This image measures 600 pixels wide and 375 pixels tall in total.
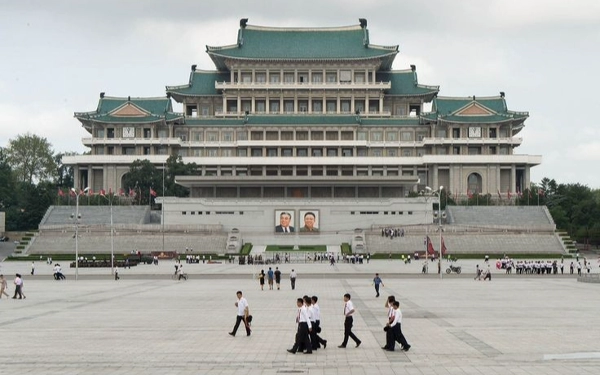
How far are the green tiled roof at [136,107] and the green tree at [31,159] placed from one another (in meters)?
13.7

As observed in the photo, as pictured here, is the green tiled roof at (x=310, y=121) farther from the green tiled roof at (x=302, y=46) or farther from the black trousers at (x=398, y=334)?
the black trousers at (x=398, y=334)

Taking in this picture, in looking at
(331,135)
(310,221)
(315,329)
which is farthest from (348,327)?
(331,135)

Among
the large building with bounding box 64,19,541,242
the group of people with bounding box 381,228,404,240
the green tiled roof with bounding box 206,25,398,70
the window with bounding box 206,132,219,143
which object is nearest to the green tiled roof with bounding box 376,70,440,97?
the large building with bounding box 64,19,541,242

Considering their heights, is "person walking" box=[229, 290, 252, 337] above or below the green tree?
below

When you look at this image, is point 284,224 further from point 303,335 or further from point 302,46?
point 303,335

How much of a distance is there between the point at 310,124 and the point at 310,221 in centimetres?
2050

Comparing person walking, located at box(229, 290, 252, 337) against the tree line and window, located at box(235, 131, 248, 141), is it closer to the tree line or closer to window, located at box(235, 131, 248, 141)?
the tree line

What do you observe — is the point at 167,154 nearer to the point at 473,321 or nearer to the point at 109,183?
the point at 109,183

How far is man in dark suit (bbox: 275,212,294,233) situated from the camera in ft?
346

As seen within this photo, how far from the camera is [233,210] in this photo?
106m

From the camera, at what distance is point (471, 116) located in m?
122

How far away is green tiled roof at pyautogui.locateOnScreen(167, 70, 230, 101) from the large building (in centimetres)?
20

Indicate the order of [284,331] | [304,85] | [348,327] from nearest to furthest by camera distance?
[348,327]
[284,331]
[304,85]

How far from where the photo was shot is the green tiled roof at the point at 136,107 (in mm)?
122188
